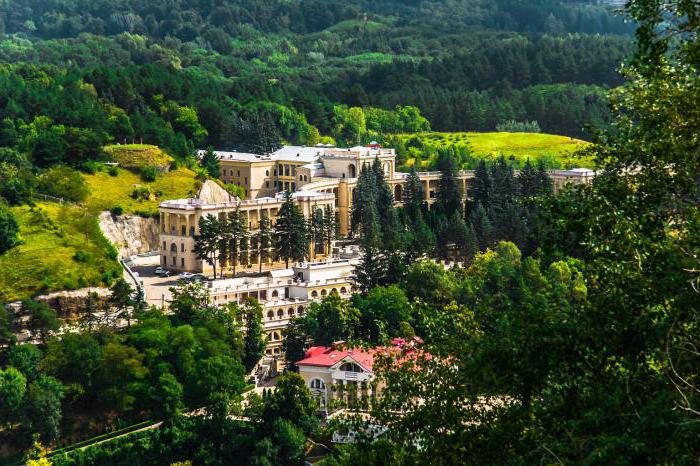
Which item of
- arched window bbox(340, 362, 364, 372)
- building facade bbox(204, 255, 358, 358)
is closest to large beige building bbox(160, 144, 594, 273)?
building facade bbox(204, 255, 358, 358)

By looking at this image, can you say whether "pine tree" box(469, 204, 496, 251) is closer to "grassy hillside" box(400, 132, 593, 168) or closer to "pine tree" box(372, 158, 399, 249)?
"pine tree" box(372, 158, 399, 249)

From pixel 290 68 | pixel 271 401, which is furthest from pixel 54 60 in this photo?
pixel 271 401

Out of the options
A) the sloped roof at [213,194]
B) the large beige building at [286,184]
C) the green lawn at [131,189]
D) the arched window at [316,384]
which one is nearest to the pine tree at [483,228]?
the large beige building at [286,184]

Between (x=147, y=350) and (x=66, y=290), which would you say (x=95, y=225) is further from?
(x=147, y=350)

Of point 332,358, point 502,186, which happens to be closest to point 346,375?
point 332,358

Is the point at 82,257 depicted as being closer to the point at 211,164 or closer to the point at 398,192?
the point at 211,164

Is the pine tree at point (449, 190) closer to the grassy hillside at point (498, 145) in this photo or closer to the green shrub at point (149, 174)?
the grassy hillside at point (498, 145)
